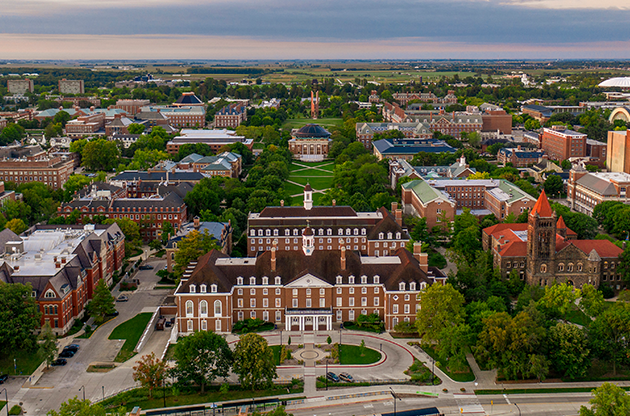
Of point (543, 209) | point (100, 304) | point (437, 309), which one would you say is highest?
point (543, 209)

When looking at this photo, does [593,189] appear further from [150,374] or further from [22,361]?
[22,361]

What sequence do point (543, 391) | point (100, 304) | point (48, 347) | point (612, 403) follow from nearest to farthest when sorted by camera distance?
point (612, 403), point (543, 391), point (48, 347), point (100, 304)

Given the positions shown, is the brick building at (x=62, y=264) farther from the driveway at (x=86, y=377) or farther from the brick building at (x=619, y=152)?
the brick building at (x=619, y=152)

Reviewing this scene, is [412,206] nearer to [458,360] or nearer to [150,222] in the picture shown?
[150,222]

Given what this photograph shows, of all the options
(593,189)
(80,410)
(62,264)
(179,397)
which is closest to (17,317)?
(62,264)

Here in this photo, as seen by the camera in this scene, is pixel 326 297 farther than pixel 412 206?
No

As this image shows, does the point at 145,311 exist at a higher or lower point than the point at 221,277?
lower

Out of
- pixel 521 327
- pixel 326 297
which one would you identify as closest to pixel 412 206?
pixel 326 297
